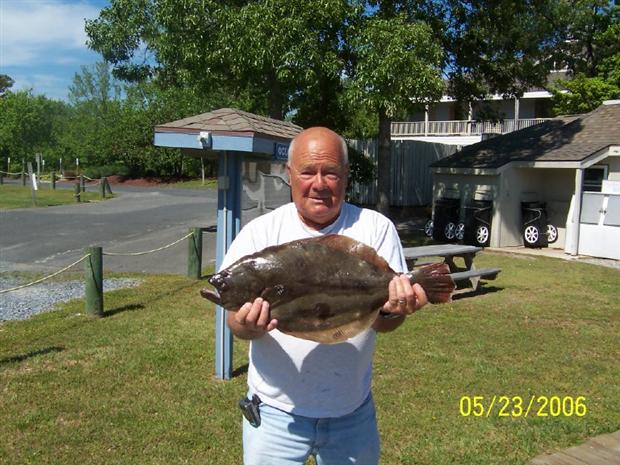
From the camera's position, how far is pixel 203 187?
44.4 m

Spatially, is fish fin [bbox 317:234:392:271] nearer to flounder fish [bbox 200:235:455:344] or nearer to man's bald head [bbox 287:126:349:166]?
flounder fish [bbox 200:235:455:344]

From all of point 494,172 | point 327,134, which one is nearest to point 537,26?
point 494,172

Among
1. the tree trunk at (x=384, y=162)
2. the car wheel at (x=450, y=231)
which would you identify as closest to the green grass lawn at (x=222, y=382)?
the tree trunk at (x=384, y=162)

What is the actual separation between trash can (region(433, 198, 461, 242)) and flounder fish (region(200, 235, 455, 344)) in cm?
1613

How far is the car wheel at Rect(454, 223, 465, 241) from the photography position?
17800 millimetres

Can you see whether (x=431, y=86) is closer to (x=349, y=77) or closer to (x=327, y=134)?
(x=349, y=77)

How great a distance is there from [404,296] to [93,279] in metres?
7.08

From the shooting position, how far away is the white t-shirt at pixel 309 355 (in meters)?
2.46

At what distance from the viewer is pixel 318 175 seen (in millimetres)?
2398

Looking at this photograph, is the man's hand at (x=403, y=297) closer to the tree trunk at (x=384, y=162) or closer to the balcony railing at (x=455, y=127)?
the tree trunk at (x=384, y=162)

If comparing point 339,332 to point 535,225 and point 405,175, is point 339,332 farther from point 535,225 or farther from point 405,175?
point 405,175

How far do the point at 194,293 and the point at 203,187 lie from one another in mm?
34815

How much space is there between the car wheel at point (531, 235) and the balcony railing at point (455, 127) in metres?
24.0

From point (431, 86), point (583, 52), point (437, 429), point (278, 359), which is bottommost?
point (437, 429)
